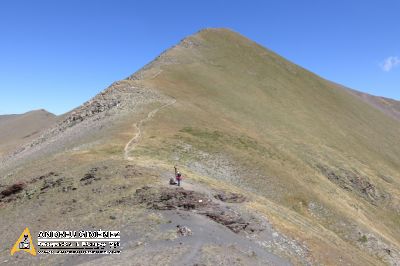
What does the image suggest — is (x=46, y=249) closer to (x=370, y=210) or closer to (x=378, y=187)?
(x=370, y=210)

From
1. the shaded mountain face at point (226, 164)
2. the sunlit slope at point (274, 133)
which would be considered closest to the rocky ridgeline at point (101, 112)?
the shaded mountain face at point (226, 164)

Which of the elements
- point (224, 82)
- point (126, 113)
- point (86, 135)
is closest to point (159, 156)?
point (86, 135)

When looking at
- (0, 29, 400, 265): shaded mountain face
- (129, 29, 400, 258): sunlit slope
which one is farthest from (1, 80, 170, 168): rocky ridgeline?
(129, 29, 400, 258): sunlit slope

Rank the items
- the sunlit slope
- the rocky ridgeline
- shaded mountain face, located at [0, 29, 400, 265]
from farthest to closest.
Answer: the rocky ridgeline
the sunlit slope
shaded mountain face, located at [0, 29, 400, 265]

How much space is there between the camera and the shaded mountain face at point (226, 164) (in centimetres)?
2792

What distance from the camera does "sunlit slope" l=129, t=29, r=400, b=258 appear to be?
47031 mm

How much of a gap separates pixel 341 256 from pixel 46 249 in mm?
21408

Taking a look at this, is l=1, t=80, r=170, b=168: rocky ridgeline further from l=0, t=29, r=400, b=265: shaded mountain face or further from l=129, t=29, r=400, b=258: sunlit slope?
l=129, t=29, r=400, b=258: sunlit slope

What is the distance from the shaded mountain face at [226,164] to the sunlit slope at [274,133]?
12.2 inches

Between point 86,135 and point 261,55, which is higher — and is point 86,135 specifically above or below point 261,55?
below

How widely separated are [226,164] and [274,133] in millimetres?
29561

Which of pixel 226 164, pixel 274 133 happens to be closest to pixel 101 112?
pixel 226 164

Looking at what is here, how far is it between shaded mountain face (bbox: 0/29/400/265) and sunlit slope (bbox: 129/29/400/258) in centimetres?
31

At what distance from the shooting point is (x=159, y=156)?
42.8 m
